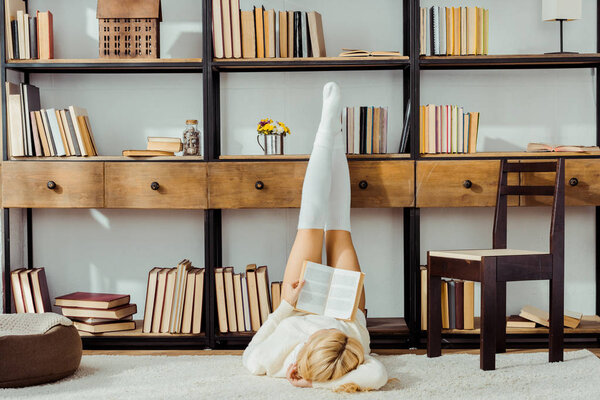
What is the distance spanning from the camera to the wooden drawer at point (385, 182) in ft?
9.52

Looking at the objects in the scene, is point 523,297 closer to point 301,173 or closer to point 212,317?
point 301,173

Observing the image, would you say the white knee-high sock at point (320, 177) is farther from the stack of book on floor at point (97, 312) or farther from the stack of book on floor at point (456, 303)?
the stack of book on floor at point (97, 312)

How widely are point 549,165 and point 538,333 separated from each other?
830mm

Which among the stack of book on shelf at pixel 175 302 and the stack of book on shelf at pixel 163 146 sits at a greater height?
the stack of book on shelf at pixel 163 146

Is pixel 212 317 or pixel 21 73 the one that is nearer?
pixel 212 317

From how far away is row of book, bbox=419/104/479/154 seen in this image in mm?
2959

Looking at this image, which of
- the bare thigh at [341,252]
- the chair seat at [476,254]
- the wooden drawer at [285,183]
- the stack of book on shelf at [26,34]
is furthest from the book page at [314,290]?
the stack of book on shelf at [26,34]

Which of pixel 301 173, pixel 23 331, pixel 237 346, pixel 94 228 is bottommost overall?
pixel 237 346

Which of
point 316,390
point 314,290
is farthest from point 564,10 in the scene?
point 316,390

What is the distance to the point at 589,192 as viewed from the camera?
2.89 m

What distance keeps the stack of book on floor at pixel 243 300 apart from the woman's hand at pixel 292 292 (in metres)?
0.34

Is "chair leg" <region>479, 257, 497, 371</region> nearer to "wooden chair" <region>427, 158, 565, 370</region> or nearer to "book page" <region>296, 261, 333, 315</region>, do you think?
"wooden chair" <region>427, 158, 565, 370</region>

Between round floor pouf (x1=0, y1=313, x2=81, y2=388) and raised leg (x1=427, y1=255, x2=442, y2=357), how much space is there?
1482mm

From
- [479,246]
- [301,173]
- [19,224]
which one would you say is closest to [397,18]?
[301,173]
